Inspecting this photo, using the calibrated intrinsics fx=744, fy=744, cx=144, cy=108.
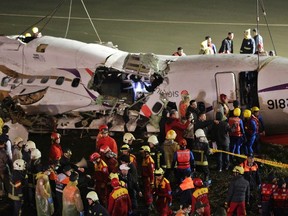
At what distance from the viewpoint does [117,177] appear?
14.3 metres

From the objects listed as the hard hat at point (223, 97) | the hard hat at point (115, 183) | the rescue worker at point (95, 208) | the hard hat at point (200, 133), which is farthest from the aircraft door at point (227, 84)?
the rescue worker at point (95, 208)

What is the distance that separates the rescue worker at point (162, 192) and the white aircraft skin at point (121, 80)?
3749 millimetres

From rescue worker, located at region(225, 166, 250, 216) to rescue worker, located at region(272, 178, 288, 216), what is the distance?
580mm

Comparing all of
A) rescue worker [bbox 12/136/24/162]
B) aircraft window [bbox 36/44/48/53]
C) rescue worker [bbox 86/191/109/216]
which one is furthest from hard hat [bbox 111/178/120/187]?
aircraft window [bbox 36/44/48/53]

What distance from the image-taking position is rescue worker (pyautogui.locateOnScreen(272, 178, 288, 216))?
14.1m

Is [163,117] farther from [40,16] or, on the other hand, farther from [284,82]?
[40,16]

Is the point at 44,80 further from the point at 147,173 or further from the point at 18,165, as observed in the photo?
the point at 147,173

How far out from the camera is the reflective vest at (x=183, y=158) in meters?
15.6

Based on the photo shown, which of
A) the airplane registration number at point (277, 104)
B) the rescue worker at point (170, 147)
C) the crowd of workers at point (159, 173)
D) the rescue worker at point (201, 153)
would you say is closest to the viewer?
the crowd of workers at point (159, 173)

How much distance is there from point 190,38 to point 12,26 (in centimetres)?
786

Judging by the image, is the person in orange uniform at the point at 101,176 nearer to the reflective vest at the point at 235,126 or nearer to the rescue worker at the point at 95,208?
the rescue worker at the point at 95,208

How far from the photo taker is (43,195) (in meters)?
14.8

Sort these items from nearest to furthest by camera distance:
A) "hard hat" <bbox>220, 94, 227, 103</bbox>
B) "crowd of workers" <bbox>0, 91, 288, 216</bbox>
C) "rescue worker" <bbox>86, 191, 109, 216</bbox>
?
"rescue worker" <bbox>86, 191, 109, 216</bbox> < "crowd of workers" <bbox>0, 91, 288, 216</bbox> < "hard hat" <bbox>220, 94, 227, 103</bbox>

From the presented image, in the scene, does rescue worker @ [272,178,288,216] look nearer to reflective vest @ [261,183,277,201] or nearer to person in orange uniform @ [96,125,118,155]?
reflective vest @ [261,183,277,201]
